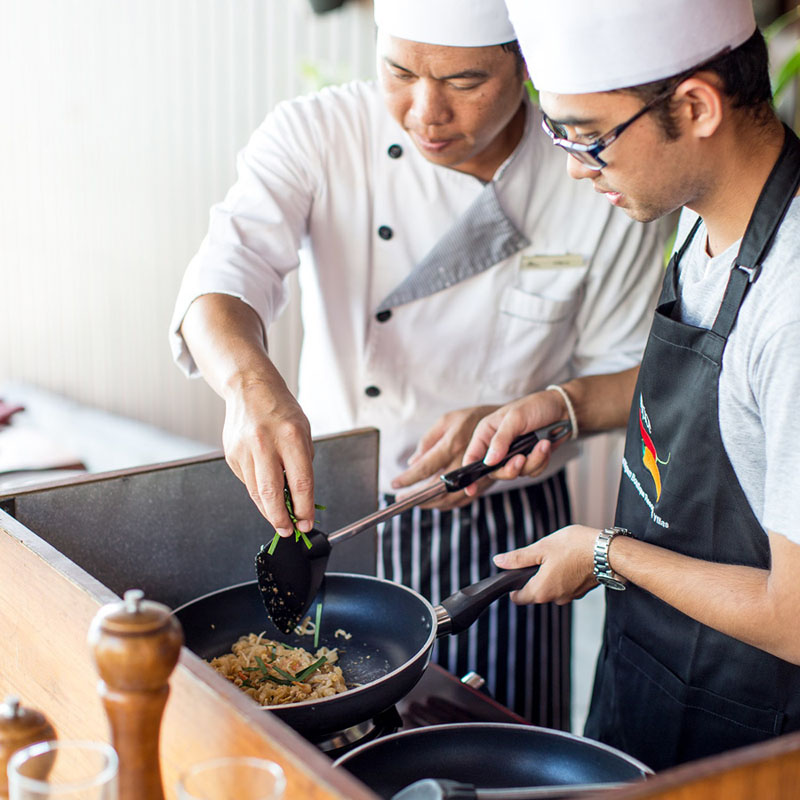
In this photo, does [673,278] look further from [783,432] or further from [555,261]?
[555,261]

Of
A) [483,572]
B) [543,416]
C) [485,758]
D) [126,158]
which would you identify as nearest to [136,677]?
[485,758]

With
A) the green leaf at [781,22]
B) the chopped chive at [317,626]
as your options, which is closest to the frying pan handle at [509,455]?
the chopped chive at [317,626]

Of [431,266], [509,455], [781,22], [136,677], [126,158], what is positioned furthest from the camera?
[126,158]

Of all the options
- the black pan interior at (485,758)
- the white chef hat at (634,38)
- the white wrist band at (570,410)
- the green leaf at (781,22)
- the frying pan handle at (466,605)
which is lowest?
the black pan interior at (485,758)

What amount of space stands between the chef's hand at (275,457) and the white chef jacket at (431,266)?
0.61m

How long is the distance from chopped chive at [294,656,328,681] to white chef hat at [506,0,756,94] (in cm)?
82

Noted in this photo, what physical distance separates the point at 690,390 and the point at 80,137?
408cm

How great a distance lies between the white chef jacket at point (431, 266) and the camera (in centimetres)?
191

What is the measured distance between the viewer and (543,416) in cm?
175

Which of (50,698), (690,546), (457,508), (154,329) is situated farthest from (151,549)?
(154,329)

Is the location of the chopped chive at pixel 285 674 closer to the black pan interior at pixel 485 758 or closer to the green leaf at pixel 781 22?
the black pan interior at pixel 485 758

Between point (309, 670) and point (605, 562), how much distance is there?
42 centimetres

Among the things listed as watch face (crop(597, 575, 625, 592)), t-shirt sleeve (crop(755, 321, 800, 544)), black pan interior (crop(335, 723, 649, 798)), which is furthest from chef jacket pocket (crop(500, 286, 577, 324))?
black pan interior (crop(335, 723, 649, 798))

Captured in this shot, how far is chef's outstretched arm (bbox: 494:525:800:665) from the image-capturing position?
3.40 ft
